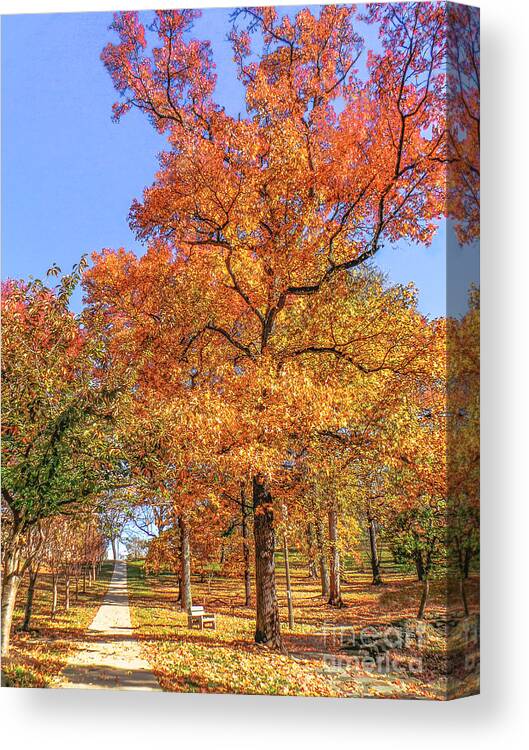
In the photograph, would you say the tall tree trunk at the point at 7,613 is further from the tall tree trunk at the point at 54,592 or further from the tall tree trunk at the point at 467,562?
the tall tree trunk at the point at 467,562

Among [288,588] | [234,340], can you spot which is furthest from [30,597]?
[234,340]

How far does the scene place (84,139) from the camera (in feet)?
25.9

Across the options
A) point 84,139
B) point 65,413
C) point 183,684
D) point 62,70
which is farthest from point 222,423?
point 62,70

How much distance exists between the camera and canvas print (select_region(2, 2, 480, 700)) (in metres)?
7.05

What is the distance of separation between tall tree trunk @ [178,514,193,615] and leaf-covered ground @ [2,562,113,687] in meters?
0.62

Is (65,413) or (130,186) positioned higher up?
(130,186)

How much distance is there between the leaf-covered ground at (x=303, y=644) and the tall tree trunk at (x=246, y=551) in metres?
0.06

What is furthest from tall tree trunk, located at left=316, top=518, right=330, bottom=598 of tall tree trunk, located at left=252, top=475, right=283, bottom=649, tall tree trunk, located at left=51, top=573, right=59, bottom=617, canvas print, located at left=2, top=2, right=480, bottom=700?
tall tree trunk, located at left=51, top=573, right=59, bottom=617

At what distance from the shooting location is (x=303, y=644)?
721cm

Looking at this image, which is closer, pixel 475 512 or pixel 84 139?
pixel 475 512

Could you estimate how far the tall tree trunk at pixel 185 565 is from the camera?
7.54 meters

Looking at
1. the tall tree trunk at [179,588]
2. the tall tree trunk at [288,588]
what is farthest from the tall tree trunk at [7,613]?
the tall tree trunk at [288,588]

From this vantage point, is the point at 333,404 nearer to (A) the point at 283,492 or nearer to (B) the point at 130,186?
(A) the point at 283,492

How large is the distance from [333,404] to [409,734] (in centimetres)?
271
